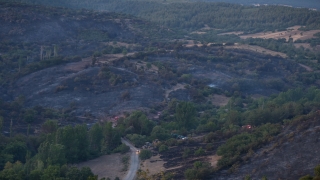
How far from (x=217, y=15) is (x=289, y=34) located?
813 inches

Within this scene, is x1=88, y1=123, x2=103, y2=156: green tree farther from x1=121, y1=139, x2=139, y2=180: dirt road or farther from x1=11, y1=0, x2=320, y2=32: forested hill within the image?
x1=11, y1=0, x2=320, y2=32: forested hill

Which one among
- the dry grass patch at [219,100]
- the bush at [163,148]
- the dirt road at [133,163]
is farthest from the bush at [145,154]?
the dry grass patch at [219,100]

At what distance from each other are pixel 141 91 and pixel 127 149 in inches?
666

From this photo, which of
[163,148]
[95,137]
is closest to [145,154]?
[163,148]

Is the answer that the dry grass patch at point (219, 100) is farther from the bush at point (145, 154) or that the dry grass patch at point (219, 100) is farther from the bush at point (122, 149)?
the bush at point (145, 154)

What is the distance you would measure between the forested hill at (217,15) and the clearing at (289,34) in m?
2.24

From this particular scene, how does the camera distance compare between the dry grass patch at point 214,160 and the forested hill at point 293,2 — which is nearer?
the dry grass patch at point 214,160

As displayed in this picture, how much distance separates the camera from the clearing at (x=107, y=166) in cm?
2547

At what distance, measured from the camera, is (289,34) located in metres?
83.9

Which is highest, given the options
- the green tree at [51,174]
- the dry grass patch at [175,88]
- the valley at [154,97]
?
the green tree at [51,174]

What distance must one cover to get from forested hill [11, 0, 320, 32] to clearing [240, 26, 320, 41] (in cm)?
224

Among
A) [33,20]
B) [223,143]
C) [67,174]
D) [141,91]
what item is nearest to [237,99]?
[141,91]

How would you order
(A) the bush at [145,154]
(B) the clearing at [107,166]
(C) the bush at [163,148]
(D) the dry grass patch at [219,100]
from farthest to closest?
(D) the dry grass patch at [219,100] < (C) the bush at [163,148] < (A) the bush at [145,154] < (B) the clearing at [107,166]

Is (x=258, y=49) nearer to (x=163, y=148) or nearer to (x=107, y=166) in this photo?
(x=163, y=148)
